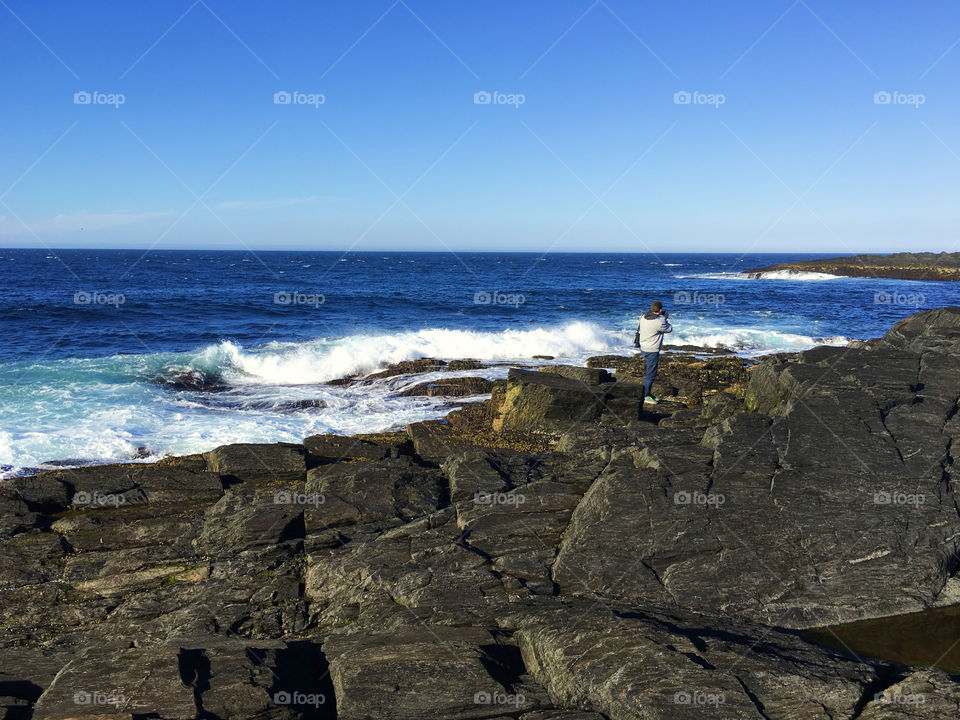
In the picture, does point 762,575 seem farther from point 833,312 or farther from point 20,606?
point 833,312

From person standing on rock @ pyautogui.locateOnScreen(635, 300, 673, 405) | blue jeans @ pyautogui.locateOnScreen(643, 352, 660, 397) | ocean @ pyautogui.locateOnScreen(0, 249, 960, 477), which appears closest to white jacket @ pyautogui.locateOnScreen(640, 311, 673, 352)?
person standing on rock @ pyautogui.locateOnScreen(635, 300, 673, 405)

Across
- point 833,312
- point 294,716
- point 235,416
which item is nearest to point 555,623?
point 294,716

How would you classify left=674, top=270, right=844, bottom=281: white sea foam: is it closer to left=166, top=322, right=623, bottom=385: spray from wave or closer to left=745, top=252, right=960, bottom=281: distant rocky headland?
left=745, top=252, right=960, bottom=281: distant rocky headland

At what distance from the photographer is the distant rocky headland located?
92.4m

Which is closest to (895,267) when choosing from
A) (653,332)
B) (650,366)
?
(650,366)

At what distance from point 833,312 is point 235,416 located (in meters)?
48.1

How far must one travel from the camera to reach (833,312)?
172ft

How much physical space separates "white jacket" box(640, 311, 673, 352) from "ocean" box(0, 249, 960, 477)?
6431mm

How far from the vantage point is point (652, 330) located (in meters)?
15.9

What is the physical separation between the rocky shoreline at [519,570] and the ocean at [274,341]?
5947 mm

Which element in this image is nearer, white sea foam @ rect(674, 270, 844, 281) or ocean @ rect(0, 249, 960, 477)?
ocean @ rect(0, 249, 960, 477)

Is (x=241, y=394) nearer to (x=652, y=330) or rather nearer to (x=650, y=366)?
(x=650, y=366)

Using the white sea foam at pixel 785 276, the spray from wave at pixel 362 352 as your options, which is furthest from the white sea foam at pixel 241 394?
the white sea foam at pixel 785 276

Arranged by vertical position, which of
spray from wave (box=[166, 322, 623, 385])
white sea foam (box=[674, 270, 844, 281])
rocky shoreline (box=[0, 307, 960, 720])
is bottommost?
rocky shoreline (box=[0, 307, 960, 720])
